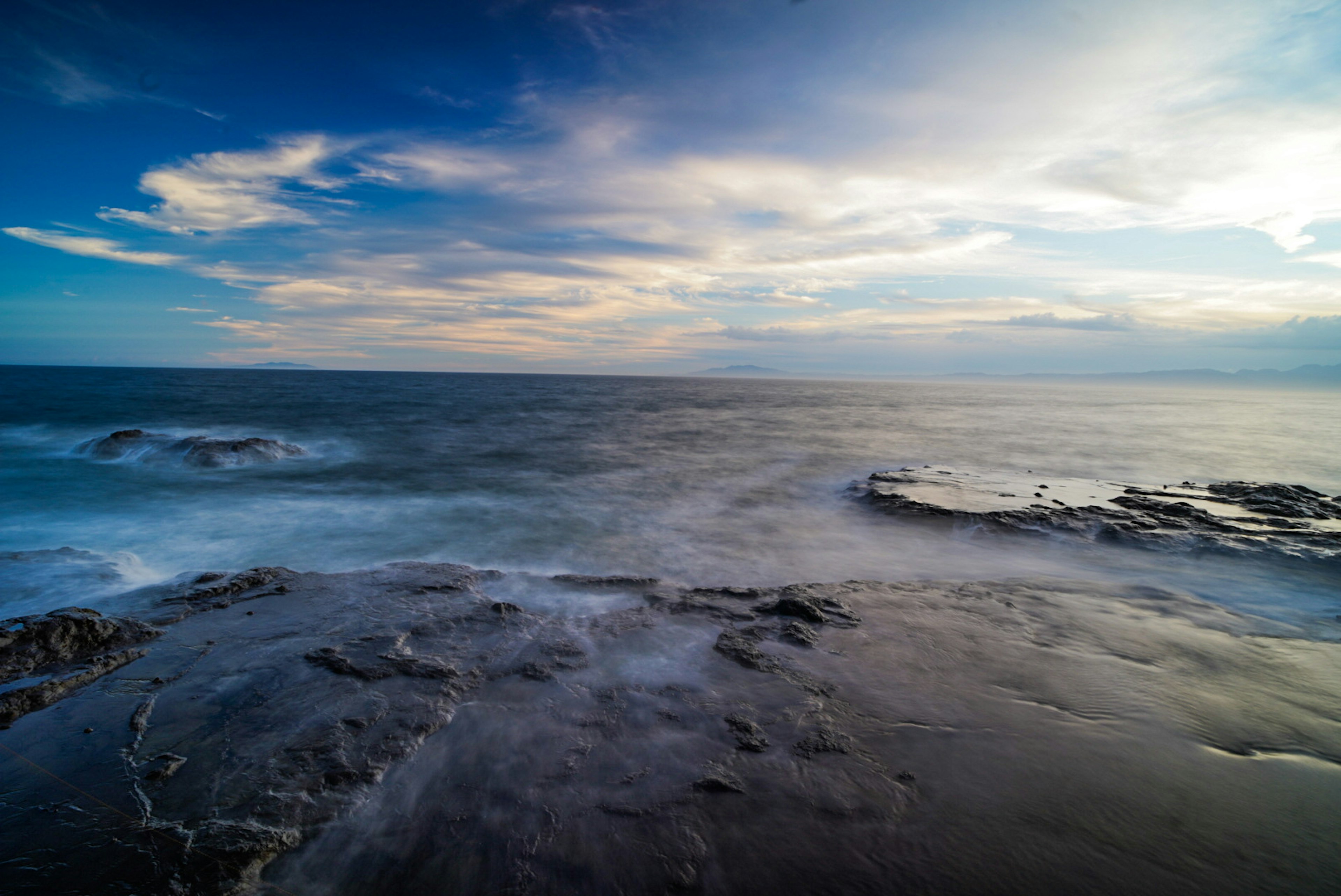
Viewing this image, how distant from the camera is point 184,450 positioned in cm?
1573

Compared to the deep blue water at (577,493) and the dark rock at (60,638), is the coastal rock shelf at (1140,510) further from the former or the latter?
the dark rock at (60,638)

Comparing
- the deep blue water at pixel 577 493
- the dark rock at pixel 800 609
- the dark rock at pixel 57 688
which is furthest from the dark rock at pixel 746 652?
the dark rock at pixel 57 688

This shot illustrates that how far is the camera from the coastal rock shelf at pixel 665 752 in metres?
2.99

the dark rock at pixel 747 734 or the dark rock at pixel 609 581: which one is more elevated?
the dark rock at pixel 747 734

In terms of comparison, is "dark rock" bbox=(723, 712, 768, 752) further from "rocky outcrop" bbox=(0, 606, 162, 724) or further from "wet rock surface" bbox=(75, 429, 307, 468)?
"wet rock surface" bbox=(75, 429, 307, 468)

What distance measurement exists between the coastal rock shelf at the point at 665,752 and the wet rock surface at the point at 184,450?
11.7 meters

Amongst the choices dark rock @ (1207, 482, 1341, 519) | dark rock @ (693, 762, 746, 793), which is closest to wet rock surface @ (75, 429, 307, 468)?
dark rock @ (693, 762, 746, 793)

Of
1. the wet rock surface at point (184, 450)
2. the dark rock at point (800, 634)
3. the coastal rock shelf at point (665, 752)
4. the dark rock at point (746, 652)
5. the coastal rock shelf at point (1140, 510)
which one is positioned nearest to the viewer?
the coastal rock shelf at point (665, 752)

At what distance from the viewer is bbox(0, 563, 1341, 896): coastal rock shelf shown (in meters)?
2.99

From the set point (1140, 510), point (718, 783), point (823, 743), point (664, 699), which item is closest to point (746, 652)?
point (664, 699)

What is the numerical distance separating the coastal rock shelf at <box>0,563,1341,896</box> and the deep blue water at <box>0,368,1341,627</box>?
6.65 feet

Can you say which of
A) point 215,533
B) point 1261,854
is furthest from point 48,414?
point 1261,854

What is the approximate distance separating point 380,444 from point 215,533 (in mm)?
12328

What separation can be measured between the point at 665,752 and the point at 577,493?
10.0 meters
